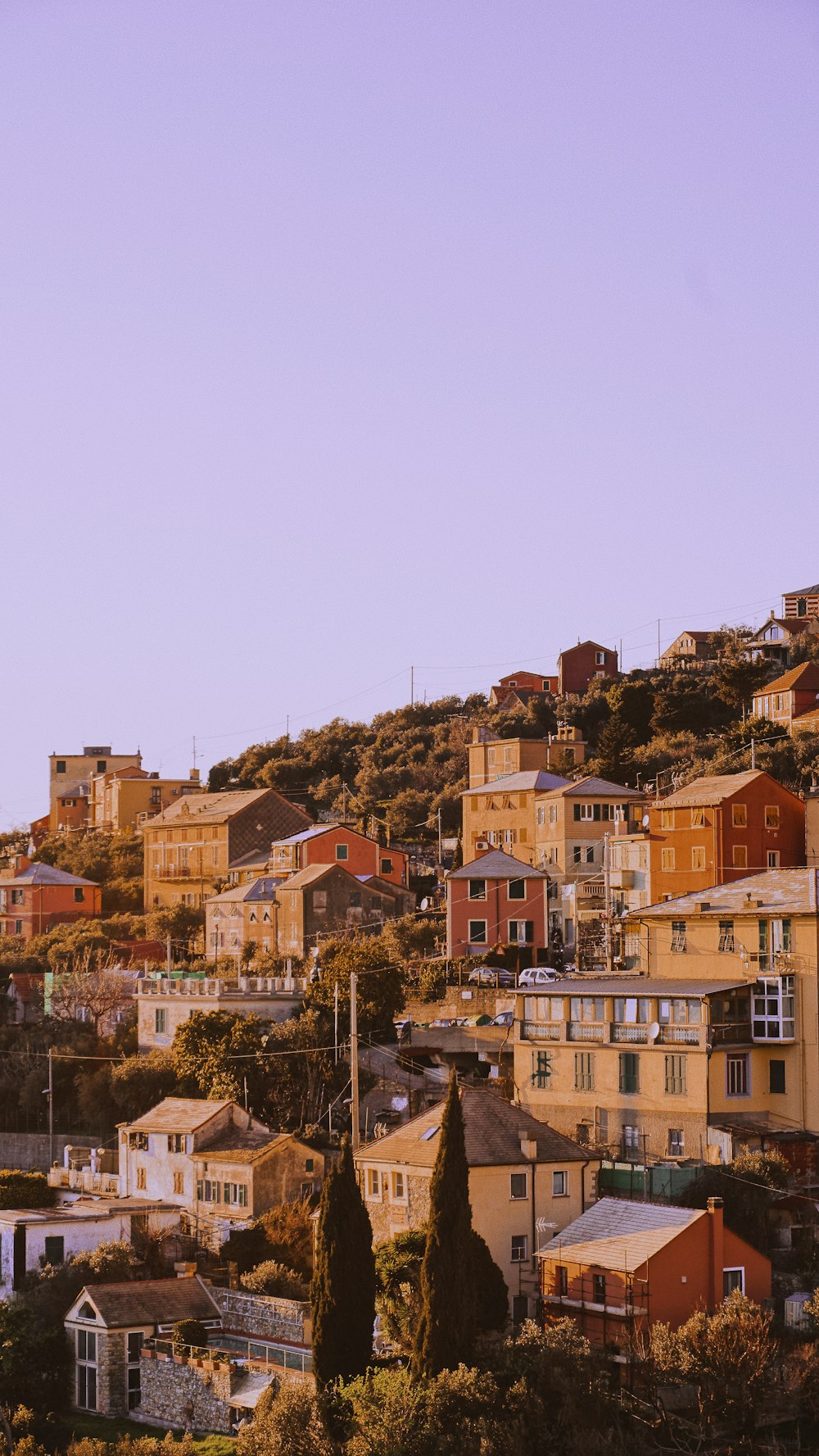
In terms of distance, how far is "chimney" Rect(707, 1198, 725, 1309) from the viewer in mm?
39938

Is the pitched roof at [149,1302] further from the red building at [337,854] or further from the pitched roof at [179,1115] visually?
the red building at [337,854]

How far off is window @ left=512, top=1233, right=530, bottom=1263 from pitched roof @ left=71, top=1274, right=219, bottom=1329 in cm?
708

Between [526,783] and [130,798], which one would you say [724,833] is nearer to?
→ [526,783]

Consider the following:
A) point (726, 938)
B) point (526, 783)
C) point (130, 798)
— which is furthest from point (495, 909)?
point (130, 798)

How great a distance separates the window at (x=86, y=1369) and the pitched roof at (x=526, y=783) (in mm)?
37319

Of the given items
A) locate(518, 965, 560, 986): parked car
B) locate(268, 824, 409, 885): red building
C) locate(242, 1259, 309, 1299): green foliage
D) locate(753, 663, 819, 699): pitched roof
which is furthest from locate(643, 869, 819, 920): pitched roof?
locate(753, 663, 819, 699): pitched roof

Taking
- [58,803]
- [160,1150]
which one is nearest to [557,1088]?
[160,1150]

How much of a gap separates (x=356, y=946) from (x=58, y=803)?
53.1m

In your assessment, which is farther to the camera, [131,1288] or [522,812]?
[522,812]

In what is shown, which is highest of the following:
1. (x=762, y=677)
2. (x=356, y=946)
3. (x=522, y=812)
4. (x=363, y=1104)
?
(x=762, y=677)

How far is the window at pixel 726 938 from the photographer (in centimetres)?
4994

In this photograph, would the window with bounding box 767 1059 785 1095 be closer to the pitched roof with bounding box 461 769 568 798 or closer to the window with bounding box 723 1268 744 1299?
the window with bounding box 723 1268 744 1299

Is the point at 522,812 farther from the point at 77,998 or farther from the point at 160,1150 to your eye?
the point at 160,1150

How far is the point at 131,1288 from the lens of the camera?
1737 inches
